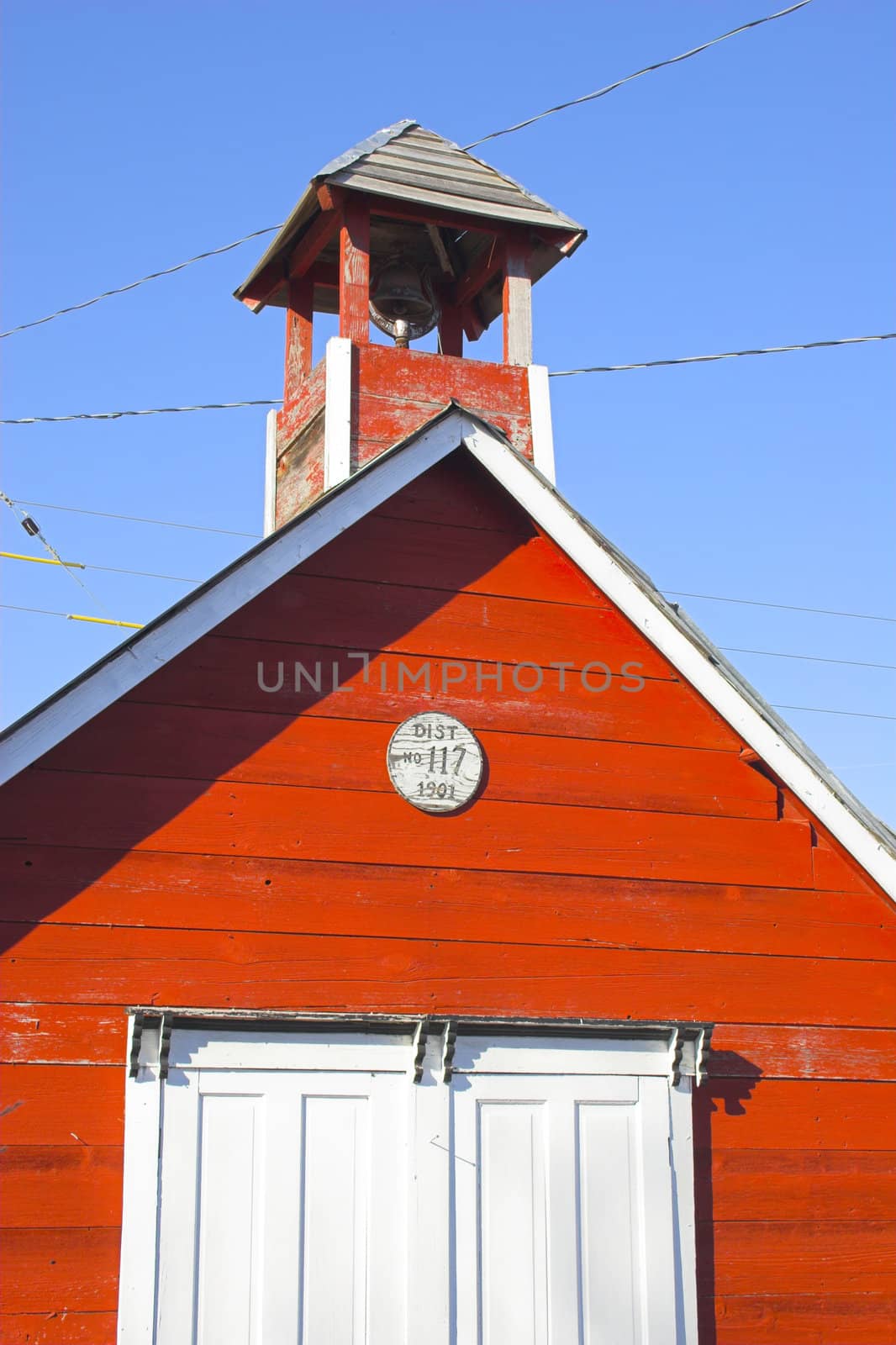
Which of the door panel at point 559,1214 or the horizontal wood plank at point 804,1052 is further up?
the horizontal wood plank at point 804,1052

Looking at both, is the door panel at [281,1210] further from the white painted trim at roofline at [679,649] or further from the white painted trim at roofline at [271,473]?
the white painted trim at roofline at [271,473]

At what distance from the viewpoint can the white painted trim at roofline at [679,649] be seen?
8.23 metres

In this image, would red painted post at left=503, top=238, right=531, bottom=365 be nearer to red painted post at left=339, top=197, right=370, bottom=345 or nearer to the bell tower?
the bell tower

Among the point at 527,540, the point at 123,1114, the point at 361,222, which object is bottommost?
the point at 123,1114

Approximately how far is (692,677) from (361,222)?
367 cm

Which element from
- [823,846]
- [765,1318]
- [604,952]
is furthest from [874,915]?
[765,1318]

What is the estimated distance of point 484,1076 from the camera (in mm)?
7266

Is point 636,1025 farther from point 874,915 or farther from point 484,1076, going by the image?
point 874,915

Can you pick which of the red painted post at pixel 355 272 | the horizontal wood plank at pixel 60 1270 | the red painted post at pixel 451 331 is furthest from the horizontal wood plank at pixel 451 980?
the red painted post at pixel 451 331

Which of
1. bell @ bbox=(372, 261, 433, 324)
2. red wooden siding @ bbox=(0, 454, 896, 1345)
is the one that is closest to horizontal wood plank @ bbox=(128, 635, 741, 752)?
red wooden siding @ bbox=(0, 454, 896, 1345)

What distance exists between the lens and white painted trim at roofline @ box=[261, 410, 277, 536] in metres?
10.3

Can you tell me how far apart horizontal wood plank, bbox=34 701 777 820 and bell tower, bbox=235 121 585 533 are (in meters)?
1.99

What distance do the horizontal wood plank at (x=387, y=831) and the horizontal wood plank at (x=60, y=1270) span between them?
1711mm

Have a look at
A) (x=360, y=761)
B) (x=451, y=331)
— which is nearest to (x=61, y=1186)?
(x=360, y=761)
